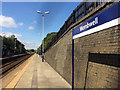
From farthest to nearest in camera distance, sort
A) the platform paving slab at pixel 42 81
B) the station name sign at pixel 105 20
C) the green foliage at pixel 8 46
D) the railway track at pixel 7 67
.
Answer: the green foliage at pixel 8 46
the railway track at pixel 7 67
the platform paving slab at pixel 42 81
the station name sign at pixel 105 20

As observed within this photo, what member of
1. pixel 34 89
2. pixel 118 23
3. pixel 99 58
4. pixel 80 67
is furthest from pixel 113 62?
pixel 34 89

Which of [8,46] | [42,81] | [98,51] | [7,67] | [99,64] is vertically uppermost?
[8,46]

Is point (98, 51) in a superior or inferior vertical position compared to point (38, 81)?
superior

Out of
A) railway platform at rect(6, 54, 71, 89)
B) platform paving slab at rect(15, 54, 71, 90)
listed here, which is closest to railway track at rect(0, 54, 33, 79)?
railway platform at rect(6, 54, 71, 89)

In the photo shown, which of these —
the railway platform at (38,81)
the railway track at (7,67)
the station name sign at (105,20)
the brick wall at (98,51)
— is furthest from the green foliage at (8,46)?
the station name sign at (105,20)

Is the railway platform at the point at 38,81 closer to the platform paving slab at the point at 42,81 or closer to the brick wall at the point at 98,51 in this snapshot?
the platform paving slab at the point at 42,81

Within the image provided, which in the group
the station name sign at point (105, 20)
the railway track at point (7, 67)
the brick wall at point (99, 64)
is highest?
the station name sign at point (105, 20)

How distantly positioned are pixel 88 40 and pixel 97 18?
41.5 inches

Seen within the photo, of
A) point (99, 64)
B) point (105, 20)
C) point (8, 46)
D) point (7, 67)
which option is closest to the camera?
point (105, 20)

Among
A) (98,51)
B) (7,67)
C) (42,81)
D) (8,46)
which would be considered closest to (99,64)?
(98,51)

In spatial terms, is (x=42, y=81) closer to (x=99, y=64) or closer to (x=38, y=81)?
(x=38, y=81)

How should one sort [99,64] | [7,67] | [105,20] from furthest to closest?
[7,67] → [99,64] → [105,20]

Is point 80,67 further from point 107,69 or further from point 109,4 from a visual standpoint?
point 109,4

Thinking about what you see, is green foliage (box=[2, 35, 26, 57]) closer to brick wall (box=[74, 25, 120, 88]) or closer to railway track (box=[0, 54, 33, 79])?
railway track (box=[0, 54, 33, 79])
